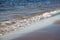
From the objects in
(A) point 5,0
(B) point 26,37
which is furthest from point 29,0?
(B) point 26,37

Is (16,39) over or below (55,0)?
below

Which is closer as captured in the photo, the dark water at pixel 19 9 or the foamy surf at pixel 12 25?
the foamy surf at pixel 12 25

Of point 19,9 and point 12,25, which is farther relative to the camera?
point 19,9

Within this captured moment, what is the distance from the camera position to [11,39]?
24.3ft

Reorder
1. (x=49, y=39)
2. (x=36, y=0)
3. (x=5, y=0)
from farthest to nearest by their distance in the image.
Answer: (x=36, y=0)
(x=5, y=0)
(x=49, y=39)

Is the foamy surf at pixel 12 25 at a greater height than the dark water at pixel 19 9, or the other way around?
the dark water at pixel 19 9

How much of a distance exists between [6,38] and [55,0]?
39.4m

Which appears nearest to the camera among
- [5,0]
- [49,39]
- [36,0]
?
[49,39]

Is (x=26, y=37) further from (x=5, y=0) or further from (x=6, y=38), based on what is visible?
(x=5, y=0)

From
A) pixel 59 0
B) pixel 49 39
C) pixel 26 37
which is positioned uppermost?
pixel 59 0

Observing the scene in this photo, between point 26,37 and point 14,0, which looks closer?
point 26,37

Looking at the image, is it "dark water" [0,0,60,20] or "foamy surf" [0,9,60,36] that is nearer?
"foamy surf" [0,9,60,36]

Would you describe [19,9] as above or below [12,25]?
above

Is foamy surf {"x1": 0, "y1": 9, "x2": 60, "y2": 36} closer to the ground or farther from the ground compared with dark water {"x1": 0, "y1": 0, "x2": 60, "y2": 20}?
closer to the ground
